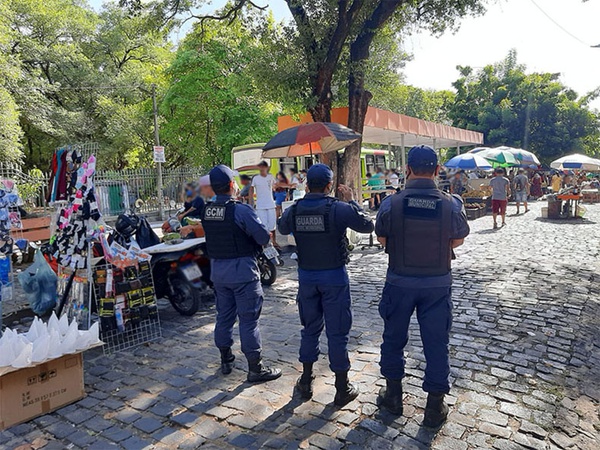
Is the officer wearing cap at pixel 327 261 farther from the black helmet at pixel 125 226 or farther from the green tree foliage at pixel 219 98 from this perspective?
the green tree foliage at pixel 219 98

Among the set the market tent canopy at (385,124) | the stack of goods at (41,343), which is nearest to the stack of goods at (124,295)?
the stack of goods at (41,343)

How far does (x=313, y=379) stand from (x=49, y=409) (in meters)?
2.13

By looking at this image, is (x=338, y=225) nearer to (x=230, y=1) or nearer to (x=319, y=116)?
(x=319, y=116)

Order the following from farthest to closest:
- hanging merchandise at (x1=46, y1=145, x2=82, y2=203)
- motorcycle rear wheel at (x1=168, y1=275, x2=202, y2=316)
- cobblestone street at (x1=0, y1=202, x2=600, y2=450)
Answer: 1. motorcycle rear wheel at (x1=168, y1=275, x2=202, y2=316)
2. hanging merchandise at (x1=46, y1=145, x2=82, y2=203)
3. cobblestone street at (x1=0, y1=202, x2=600, y2=450)

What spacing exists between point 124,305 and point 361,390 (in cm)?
268

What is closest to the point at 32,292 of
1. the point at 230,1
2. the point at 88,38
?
the point at 230,1

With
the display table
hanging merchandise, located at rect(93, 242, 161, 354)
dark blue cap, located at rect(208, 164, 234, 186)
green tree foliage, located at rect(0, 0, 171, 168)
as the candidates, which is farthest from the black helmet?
the display table

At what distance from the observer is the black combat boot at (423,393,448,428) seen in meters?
3.15

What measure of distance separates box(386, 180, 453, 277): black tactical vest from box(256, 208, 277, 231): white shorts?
224 inches

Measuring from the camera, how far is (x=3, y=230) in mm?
7492

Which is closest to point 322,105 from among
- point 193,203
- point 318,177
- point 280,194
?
point 280,194

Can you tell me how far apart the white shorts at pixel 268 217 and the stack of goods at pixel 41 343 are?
5.18 meters

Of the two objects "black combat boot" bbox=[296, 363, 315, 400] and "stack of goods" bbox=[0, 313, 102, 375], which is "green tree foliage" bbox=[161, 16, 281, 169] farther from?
"black combat boot" bbox=[296, 363, 315, 400]

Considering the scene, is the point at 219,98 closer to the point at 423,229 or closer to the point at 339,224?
the point at 339,224
